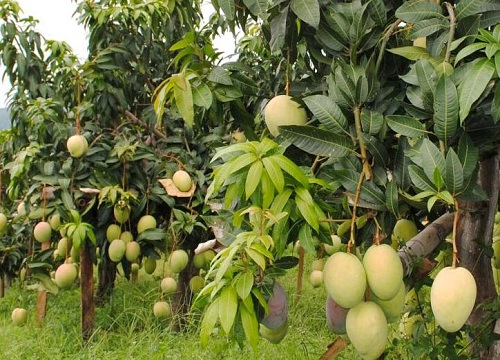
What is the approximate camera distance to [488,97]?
1.00 metres

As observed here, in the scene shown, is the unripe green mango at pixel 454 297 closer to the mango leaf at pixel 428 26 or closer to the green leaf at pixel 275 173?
the green leaf at pixel 275 173

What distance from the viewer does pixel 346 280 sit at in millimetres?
955

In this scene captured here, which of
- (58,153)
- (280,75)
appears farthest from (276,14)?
(58,153)

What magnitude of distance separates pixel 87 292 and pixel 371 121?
2.54 m

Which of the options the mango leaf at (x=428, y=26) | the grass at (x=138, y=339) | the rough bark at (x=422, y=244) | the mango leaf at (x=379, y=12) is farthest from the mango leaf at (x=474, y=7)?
the grass at (x=138, y=339)

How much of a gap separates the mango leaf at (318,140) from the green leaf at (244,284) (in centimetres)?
23

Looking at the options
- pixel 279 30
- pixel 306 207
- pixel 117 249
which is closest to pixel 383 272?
pixel 306 207

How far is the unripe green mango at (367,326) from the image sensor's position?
0.99 meters

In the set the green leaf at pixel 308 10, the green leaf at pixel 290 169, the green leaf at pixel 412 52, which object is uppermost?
the green leaf at pixel 308 10

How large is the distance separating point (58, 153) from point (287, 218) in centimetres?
248

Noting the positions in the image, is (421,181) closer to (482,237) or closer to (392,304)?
(392,304)

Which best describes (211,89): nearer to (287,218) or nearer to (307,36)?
(307,36)

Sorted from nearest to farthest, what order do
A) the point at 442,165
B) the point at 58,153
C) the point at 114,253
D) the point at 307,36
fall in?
the point at 442,165 < the point at 307,36 < the point at 114,253 < the point at 58,153

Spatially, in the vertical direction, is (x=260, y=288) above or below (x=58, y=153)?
above
